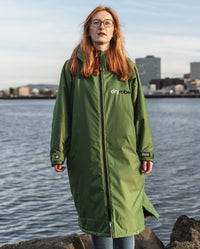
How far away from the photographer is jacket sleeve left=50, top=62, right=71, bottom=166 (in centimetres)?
340

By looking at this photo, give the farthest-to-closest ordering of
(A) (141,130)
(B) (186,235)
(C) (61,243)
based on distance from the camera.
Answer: (B) (186,235), (C) (61,243), (A) (141,130)

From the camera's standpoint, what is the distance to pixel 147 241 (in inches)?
223

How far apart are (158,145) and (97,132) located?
837 inches

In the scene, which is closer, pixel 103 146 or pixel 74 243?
pixel 103 146

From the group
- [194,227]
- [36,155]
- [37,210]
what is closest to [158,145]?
[36,155]

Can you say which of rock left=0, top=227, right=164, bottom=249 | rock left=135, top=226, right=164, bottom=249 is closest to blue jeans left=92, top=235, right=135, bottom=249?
rock left=0, top=227, right=164, bottom=249

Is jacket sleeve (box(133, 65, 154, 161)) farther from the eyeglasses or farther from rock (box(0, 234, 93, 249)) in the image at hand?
rock (box(0, 234, 93, 249))

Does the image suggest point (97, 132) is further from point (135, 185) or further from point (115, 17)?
point (115, 17)

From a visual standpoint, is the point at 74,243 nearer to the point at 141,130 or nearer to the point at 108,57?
the point at 141,130

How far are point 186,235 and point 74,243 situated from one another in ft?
4.70

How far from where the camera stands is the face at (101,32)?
3.52 meters

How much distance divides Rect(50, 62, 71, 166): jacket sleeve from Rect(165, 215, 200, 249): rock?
2.21m

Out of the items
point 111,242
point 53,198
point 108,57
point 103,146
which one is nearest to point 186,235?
→ point 111,242

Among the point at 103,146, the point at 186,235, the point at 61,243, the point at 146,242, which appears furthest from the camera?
the point at 146,242
